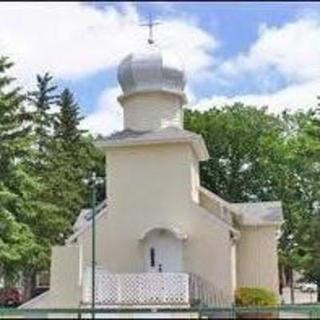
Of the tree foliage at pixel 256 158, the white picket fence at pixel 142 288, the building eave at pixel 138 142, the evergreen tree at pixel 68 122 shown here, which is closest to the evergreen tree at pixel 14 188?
the building eave at pixel 138 142

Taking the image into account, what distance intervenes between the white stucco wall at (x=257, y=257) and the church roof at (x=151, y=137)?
470 cm

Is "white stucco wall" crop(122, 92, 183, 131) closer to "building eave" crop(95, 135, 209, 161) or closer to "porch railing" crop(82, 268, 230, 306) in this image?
"building eave" crop(95, 135, 209, 161)

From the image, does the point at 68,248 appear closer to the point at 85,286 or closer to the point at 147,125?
the point at 85,286

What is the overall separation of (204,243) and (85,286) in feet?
17.1

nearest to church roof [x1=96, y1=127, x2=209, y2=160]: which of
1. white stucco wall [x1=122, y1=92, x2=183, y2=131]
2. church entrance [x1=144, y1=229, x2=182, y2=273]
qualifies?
white stucco wall [x1=122, y1=92, x2=183, y2=131]

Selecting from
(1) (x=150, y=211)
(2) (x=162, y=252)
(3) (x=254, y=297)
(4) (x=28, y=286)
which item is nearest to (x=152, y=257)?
(2) (x=162, y=252)

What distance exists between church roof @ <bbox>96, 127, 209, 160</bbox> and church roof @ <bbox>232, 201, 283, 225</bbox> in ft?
14.3

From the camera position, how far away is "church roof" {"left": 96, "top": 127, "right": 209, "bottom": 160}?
27141 millimetres

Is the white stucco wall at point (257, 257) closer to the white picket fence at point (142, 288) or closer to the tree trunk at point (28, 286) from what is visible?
the white picket fence at point (142, 288)

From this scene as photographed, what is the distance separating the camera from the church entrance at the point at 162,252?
26312mm

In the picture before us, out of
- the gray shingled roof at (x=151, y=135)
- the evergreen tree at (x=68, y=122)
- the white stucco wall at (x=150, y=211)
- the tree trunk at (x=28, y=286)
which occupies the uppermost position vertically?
the evergreen tree at (x=68, y=122)

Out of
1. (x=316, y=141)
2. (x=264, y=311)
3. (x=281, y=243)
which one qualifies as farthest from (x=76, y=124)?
(x=264, y=311)

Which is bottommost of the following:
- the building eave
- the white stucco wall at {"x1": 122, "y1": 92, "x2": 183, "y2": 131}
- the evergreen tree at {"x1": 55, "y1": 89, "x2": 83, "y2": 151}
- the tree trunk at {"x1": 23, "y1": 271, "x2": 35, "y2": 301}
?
the tree trunk at {"x1": 23, "y1": 271, "x2": 35, "y2": 301}

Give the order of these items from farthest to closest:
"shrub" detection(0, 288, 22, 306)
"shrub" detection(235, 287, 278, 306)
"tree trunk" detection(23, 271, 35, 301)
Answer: "tree trunk" detection(23, 271, 35, 301), "shrub" detection(0, 288, 22, 306), "shrub" detection(235, 287, 278, 306)
